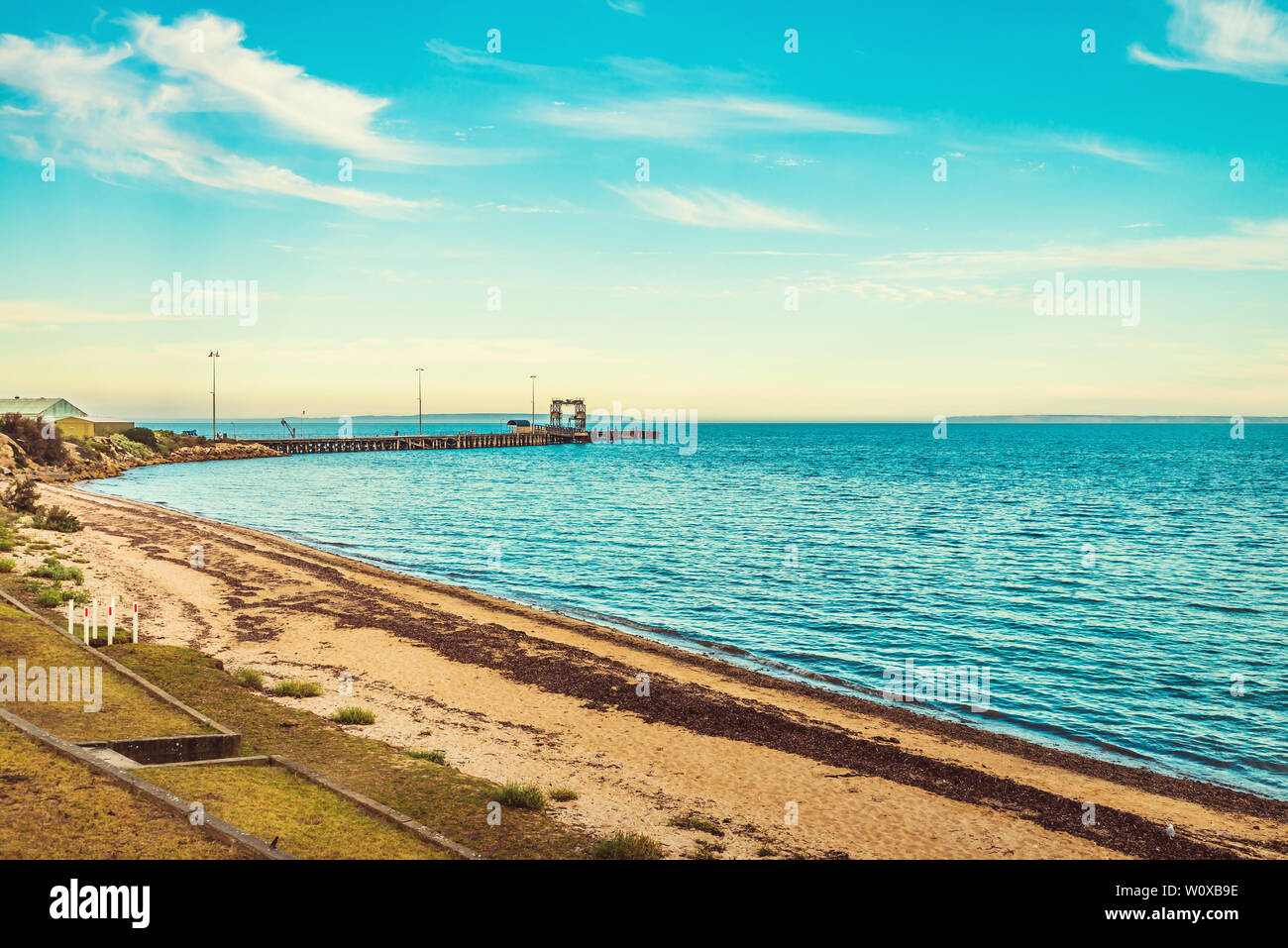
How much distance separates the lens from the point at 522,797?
38.7 feet

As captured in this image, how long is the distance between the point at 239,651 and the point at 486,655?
612 centimetres

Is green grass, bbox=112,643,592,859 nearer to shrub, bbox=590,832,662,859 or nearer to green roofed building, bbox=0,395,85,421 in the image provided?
shrub, bbox=590,832,662,859

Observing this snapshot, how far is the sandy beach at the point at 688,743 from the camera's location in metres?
12.5

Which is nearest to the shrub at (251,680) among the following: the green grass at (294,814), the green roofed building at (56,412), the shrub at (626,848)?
the green grass at (294,814)

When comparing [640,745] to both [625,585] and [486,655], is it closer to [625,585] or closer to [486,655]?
[486,655]

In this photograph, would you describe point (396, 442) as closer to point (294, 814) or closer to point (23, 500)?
point (23, 500)

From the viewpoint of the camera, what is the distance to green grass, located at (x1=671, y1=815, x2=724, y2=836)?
38.7 ft

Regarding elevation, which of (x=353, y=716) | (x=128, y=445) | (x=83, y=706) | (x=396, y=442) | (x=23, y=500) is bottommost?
(x=353, y=716)

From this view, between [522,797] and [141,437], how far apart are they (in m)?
127

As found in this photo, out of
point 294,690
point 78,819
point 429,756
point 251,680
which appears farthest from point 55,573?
point 78,819
